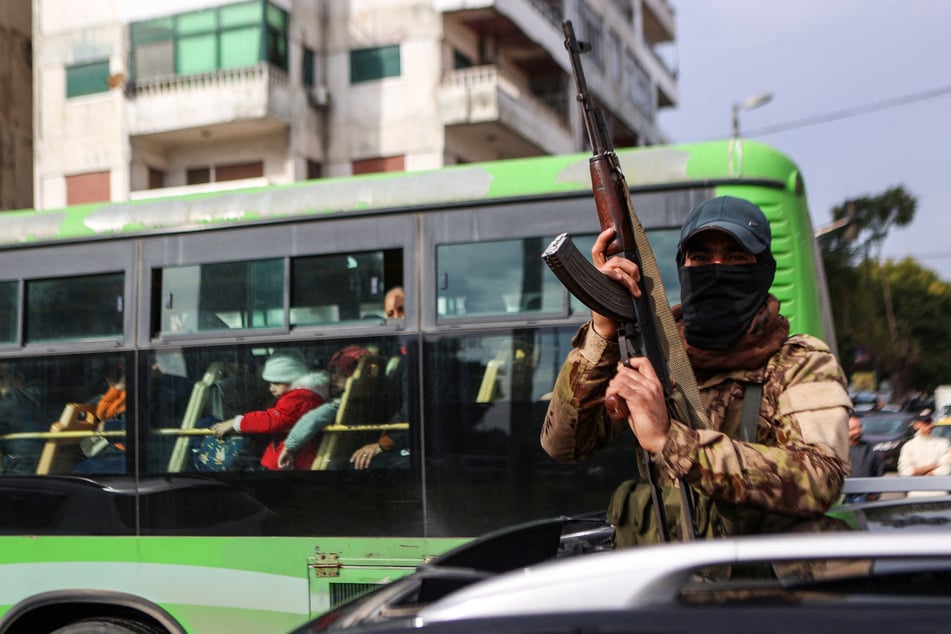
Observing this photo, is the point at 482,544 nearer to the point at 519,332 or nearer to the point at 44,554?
the point at 519,332

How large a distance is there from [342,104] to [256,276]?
1777cm

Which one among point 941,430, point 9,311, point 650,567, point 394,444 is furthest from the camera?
point 941,430

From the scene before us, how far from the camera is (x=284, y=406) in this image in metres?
4.30

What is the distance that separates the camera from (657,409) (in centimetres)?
205

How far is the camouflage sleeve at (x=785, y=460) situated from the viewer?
6.49ft

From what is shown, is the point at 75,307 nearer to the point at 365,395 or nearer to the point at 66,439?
the point at 66,439

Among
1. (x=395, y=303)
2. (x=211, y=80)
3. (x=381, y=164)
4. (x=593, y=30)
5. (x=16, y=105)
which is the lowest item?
(x=395, y=303)

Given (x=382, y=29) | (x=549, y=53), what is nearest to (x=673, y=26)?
(x=549, y=53)

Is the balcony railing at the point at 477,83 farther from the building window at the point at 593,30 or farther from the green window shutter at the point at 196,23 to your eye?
the building window at the point at 593,30

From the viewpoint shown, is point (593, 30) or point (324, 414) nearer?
point (324, 414)

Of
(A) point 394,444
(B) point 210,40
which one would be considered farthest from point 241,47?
(A) point 394,444

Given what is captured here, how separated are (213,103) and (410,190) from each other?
17.4m

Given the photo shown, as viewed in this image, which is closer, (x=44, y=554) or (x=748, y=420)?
(x=748, y=420)

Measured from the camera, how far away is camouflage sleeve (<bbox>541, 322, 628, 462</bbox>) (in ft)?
7.95
